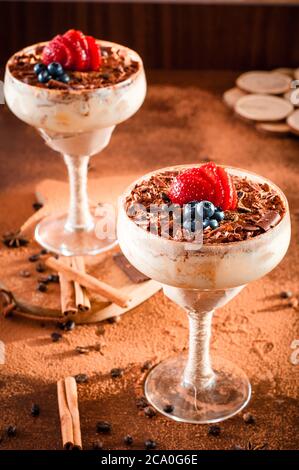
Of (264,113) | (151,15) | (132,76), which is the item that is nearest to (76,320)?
(132,76)

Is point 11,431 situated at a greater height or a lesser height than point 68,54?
lesser

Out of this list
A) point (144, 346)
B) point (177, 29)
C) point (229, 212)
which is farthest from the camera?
point (177, 29)

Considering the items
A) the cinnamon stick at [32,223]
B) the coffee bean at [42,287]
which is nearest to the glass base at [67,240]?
the cinnamon stick at [32,223]

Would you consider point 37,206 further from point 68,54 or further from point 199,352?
point 199,352

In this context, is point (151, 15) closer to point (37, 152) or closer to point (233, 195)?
point (37, 152)

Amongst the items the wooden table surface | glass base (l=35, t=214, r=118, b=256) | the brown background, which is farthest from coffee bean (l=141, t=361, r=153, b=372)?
the brown background

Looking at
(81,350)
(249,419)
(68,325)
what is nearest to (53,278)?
(68,325)

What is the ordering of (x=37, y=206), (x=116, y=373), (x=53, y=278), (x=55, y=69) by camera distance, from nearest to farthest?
(x=116, y=373), (x=55, y=69), (x=53, y=278), (x=37, y=206)
